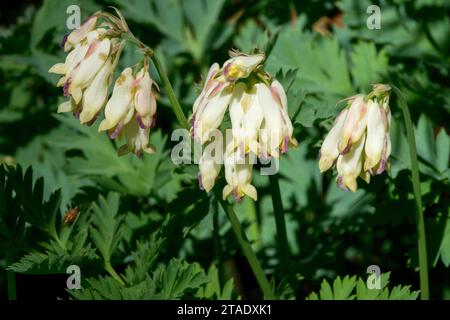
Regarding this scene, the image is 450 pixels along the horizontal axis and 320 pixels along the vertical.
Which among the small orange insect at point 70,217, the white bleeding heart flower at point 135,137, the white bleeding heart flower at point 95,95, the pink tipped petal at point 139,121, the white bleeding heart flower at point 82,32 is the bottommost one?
the small orange insect at point 70,217

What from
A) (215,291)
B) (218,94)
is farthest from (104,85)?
(215,291)

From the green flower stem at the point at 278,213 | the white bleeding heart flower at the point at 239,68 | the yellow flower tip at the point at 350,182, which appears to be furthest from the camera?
the green flower stem at the point at 278,213

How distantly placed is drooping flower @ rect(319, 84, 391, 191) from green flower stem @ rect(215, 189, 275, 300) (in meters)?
0.29

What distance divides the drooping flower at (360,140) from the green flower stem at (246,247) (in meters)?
0.29

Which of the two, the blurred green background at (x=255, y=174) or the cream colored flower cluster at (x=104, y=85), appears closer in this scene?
the cream colored flower cluster at (x=104, y=85)

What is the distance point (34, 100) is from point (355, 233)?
1.69m

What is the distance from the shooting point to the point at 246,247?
6.41 ft

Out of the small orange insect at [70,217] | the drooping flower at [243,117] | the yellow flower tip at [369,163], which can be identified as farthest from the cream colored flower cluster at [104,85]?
the yellow flower tip at [369,163]

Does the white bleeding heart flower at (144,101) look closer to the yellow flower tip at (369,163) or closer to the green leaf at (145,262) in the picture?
the green leaf at (145,262)

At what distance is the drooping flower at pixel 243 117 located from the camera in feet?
5.48

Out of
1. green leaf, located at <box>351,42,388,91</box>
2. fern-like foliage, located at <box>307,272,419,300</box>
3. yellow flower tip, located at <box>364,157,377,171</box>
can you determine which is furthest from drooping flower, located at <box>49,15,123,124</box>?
green leaf, located at <box>351,42,388,91</box>
